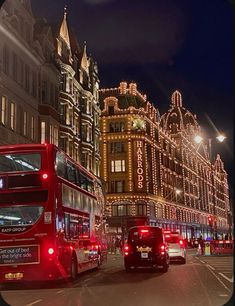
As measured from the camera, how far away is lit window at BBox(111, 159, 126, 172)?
7775 cm

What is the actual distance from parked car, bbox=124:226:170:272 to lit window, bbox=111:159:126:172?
180ft

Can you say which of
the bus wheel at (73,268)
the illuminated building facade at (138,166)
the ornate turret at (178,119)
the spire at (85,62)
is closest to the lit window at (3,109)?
the bus wheel at (73,268)

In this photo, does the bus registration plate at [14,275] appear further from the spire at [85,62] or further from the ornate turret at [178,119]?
the ornate turret at [178,119]

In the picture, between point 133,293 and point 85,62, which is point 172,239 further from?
point 85,62

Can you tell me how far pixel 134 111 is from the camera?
79.1 m

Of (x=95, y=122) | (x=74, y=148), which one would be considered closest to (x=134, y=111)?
(x=95, y=122)

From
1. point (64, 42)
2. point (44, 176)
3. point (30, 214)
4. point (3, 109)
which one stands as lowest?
point (30, 214)

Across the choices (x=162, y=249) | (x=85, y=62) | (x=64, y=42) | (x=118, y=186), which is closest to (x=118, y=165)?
(x=118, y=186)

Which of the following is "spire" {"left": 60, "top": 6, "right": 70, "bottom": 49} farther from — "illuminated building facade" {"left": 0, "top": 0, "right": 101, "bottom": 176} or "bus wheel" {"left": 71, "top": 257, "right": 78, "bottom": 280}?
"bus wheel" {"left": 71, "top": 257, "right": 78, "bottom": 280}

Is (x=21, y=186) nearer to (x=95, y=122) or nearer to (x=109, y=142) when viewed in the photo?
(x=95, y=122)

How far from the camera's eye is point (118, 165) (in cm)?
7781

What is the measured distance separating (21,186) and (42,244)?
1.94 m

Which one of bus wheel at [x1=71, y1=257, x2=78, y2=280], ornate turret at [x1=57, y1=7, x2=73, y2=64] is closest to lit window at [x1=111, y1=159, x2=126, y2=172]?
ornate turret at [x1=57, y1=7, x2=73, y2=64]

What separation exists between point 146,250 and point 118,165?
55.5m
